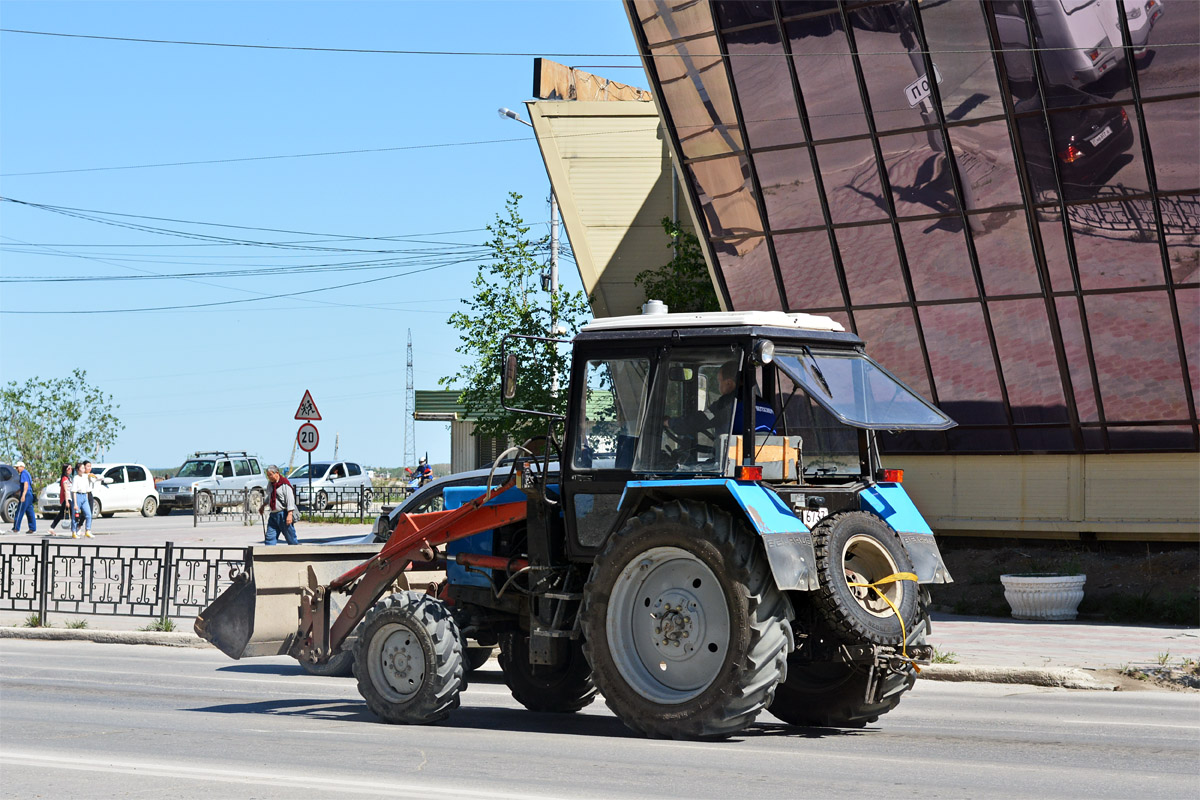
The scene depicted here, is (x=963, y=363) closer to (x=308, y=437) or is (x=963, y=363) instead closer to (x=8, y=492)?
(x=308, y=437)

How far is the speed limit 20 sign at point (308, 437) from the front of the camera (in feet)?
89.7

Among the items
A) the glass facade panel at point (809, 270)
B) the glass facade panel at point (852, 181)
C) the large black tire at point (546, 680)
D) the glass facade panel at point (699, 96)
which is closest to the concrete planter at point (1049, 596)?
the glass facade panel at point (809, 270)

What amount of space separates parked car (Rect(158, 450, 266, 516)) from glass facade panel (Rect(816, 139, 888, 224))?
2770 centimetres

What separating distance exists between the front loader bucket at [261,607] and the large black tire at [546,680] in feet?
5.66

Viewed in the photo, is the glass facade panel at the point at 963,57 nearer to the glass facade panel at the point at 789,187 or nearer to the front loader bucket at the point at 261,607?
the glass facade panel at the point at 789,187

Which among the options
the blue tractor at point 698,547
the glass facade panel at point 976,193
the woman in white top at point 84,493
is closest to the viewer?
the blue tractor at point 698,547

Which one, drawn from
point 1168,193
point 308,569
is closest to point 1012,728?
point 308,569

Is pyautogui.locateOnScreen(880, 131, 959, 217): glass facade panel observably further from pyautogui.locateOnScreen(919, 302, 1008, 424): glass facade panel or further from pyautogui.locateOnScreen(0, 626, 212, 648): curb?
pyautogui.locateOnScreen(0, 626, 212, 648): curb

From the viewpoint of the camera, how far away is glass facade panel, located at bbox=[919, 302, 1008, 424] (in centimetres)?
2072

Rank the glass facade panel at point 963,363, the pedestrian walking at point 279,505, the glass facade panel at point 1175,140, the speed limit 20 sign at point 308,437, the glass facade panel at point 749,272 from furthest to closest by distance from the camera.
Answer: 1. the speed limit 20 sign at point 308,437
2. the pedestrian walking at point 279,505
3. the glass facade panel at point 749,272
4. the glass facade panel at point 963,363
5. the glass facade panel at point 1175,140

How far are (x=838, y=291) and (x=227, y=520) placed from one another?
25.7 metres

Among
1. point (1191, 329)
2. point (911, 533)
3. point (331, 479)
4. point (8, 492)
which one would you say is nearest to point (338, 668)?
point (911, 533)

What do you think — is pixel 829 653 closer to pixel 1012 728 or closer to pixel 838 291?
pixel 1012 728

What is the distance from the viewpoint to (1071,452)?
20891 millimetres
